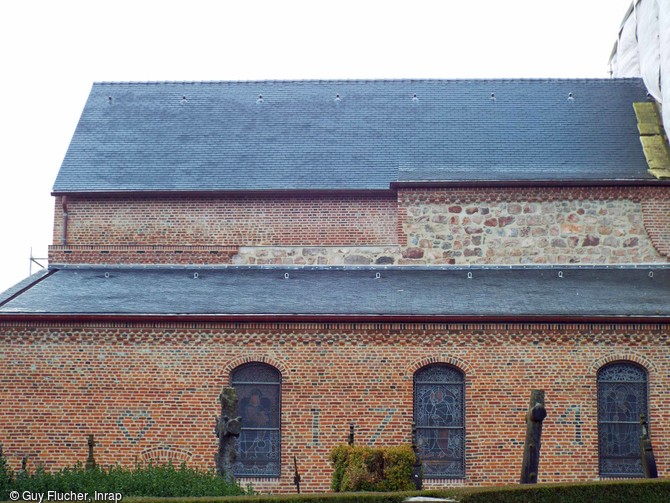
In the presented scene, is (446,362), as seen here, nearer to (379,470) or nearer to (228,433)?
(379,470)

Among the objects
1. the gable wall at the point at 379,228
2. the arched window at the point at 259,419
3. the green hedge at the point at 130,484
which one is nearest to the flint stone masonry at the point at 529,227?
the gable wall at the point at 379,228

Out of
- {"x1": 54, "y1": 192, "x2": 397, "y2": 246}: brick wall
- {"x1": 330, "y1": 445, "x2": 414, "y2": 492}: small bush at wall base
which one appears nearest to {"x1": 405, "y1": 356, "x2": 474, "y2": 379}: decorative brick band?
{"x1": 330, "y1": 445, "x2": 414, "y2": 492}: small bush at wall base

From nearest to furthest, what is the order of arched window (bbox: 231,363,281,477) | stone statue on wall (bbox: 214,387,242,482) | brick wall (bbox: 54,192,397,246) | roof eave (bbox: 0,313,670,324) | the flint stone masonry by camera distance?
stone statue on wall (bbox: 214,387,242,482) < roof eave (bbox: 0,313,670,324) < arched window (bbox: 231,363,281,477) < the flint stone masonry < brick wall (bbox: 54,192,397,246)

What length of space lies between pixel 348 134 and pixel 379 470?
37.7 ft

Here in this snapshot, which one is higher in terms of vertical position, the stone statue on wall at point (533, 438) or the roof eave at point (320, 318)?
the roof eave at point (320, 318)

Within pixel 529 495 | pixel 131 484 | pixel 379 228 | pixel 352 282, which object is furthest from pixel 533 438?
pixel 379 228

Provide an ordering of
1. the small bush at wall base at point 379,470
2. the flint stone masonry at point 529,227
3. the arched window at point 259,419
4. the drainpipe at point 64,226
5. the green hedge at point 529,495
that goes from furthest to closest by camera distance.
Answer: the drainpipe at point 64,226, the flint stone masonry at point 529,227, the arched window at point 259,419, the small bush at wall base at point 379,470, the green hedge at point 529,495

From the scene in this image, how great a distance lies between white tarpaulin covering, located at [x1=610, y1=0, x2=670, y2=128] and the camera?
25.1m

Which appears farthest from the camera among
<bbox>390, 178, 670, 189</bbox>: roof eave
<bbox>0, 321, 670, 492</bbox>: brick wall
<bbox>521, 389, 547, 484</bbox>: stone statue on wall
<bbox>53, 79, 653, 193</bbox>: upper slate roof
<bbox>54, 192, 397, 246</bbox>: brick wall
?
<bbox>53, 79, 653, 193</bbox>: upper slate roof

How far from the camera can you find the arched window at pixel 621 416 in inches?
772

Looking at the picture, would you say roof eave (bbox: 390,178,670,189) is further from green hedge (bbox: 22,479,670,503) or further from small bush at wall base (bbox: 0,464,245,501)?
small bush at wall base (bbox: 0,464,245,501)

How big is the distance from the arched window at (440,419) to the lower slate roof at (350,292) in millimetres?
1290

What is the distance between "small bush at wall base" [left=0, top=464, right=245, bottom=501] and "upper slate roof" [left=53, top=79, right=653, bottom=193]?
33.3 ft

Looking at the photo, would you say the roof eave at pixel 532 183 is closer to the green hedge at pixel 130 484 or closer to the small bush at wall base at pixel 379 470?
the small bush at wall base at pixel 379 470
